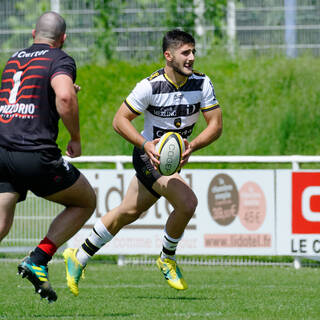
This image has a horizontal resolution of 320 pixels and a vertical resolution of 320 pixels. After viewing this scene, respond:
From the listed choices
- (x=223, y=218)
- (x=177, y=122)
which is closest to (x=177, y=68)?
(x=177, y=122)

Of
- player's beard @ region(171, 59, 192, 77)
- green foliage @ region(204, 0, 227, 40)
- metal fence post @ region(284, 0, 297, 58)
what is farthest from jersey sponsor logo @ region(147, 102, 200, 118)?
green foliage @ region(204, 0, 227, 40)

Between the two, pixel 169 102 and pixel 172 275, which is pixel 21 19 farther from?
pixel 172 275

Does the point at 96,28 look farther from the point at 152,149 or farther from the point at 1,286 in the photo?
the point at 152,149

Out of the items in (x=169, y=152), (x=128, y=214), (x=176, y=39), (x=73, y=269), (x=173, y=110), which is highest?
(x=176, y=39)

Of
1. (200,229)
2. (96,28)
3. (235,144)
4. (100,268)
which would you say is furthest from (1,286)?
(96,28)

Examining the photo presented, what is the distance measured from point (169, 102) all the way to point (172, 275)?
1595mm

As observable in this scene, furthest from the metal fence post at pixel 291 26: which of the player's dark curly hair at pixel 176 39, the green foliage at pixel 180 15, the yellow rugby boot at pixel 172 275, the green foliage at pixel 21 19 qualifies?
the yellow rugby boot at pixel 172 275

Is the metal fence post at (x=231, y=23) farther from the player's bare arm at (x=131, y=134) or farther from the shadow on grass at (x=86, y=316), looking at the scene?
the shadow on grass at (x=86, y=316)

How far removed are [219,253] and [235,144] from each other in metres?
3.90

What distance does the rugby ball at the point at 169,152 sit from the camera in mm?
7684

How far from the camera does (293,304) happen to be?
7.81 metres

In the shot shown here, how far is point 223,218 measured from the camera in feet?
39.6

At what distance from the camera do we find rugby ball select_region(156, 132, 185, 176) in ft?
25.2

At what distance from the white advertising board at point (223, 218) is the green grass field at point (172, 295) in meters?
0.32
